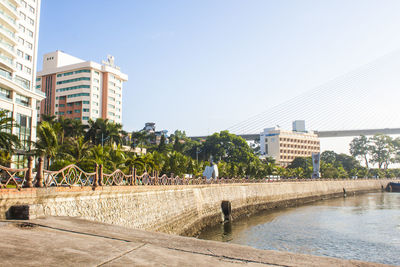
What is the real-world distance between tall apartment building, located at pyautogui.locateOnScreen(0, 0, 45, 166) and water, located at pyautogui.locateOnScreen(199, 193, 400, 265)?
2276 cm

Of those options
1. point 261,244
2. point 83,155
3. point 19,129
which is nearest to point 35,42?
point 19,129

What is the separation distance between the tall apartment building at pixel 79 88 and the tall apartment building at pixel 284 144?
5822cm

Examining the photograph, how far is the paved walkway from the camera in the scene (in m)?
5.02

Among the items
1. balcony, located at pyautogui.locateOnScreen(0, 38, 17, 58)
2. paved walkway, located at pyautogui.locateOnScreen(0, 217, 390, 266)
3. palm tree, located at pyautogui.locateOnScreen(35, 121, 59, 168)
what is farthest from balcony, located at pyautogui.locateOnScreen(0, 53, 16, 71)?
paved walkway, located at pyautogui.locateOnScreen(0, 217, 390, 266)

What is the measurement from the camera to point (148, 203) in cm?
1611

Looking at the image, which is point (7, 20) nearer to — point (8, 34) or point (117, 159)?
point (8, 34)

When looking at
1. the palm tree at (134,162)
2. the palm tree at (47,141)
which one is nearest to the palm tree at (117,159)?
the palm tree at (134,162)

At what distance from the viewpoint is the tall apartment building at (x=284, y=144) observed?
115125mm

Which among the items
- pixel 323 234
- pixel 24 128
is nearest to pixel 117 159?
pixel 323 234

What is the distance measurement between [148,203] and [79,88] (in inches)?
2425

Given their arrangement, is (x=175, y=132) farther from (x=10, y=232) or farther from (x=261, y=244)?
(x=10, y=232)

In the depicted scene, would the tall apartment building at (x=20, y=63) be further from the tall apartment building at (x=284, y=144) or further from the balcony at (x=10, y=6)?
the tall apartment building at (x=284, y=144)

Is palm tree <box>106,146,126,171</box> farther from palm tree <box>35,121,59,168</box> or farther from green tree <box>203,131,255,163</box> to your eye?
green tree <box>203,131,255,163</box>

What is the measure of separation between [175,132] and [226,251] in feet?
317
